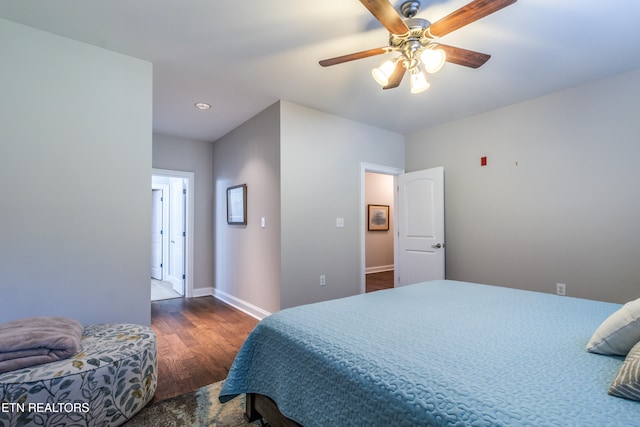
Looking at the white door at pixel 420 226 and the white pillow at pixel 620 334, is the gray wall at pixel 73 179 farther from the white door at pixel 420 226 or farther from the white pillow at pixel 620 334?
the white door at pixel 420 226

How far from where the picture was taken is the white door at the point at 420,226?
13.0 feet

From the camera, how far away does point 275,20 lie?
2004 mm

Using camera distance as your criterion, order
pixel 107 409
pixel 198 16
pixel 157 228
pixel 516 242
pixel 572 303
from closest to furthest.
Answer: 1. pixel 107 409
2. pixel 572 303
3. pixel 198 16
4. pixel 516 242
5. pixel 157 228

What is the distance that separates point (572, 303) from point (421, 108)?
2.53 metres

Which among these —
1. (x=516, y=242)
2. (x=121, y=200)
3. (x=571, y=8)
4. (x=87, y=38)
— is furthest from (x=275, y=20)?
(x=516, y=242)


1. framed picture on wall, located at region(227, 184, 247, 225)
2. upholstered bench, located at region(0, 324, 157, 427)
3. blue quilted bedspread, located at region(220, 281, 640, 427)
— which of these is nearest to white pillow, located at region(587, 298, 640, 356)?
blue quilted bedspread, located at region(220, 281, 640, 427)

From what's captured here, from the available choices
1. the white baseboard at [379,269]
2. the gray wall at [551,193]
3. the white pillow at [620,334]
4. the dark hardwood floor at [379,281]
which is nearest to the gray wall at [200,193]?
the dark hardwood floor at [379,281]

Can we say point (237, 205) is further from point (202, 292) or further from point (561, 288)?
point (561, 288)

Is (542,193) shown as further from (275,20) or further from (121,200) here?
(121,200)

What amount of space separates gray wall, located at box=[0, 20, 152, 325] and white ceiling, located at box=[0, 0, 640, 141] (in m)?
0.23

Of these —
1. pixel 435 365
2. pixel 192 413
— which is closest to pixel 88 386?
pixel 192 413

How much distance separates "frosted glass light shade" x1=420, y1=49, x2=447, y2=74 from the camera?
176cm

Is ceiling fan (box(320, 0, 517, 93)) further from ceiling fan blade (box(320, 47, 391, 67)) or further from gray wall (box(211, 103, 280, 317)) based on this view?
gray wall (box(211, 103, 280, 317))

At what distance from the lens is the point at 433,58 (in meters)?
1.78
